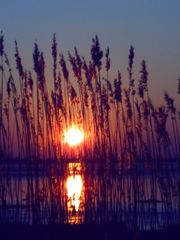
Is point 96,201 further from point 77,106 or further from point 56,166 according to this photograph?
point 77,106

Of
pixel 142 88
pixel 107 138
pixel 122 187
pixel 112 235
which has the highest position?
pixel 142 88

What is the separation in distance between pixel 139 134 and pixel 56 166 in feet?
3.36

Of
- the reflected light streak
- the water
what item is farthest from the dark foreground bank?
the reflected light streak

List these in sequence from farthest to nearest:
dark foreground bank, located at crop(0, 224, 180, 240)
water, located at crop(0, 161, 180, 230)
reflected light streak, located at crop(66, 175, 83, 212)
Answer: reflected light streak, located at crop(66, 175, 83, 212) → water, located at crop(0, 161, 180, 230) → dark foreground bank, located at crop(0, 224, 180, 240)

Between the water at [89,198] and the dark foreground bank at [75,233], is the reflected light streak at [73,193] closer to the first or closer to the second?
the water at [89,198]

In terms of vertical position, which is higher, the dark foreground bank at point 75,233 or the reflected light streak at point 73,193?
the reflected light streak at point 73,193

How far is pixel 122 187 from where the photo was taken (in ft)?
20.6

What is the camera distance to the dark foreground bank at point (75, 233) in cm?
596

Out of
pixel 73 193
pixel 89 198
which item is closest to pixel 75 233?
pixel 89 198

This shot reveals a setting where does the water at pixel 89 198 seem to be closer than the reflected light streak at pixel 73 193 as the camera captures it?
Yes

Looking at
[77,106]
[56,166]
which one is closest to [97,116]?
[77,106]

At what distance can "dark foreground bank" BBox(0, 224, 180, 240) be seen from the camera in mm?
5965

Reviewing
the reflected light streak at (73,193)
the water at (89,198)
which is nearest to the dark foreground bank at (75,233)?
the water at (89,198)

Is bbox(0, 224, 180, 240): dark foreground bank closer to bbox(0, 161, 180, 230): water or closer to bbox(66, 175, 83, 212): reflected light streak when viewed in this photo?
bbox(0, 161, 180, 230): water
